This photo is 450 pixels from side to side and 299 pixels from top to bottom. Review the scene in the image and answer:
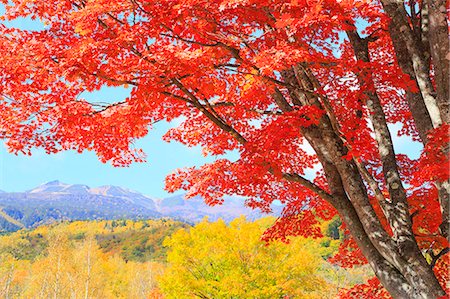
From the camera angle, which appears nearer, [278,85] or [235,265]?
[278,85]

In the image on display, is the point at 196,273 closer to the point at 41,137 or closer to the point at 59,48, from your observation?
the point at 41,137

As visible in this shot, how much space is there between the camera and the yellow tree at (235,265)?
42.9 ft

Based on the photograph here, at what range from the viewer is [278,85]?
533cm

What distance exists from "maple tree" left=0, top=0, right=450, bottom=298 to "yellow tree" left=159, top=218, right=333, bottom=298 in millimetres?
7460

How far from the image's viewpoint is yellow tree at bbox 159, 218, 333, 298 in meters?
13.1

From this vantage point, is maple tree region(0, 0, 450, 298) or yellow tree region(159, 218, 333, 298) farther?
yellow tree region(159, 218, 333, 298)

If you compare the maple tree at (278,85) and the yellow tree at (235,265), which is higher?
the maple tree at (278,85)

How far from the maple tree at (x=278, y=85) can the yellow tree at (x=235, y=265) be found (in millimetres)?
7460

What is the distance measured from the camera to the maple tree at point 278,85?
4.29 m

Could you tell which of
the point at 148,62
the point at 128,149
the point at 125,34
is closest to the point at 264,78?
the point at 148,62

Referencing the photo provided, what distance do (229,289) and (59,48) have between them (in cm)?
994

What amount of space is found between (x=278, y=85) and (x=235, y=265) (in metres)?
9.41

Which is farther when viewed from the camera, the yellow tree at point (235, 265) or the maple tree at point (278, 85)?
the yellow tree at point (235, 265)

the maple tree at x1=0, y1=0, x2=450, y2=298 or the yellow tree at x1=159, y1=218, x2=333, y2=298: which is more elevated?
the maple tree at x1=0, y1=0, x2=450, y2=298
